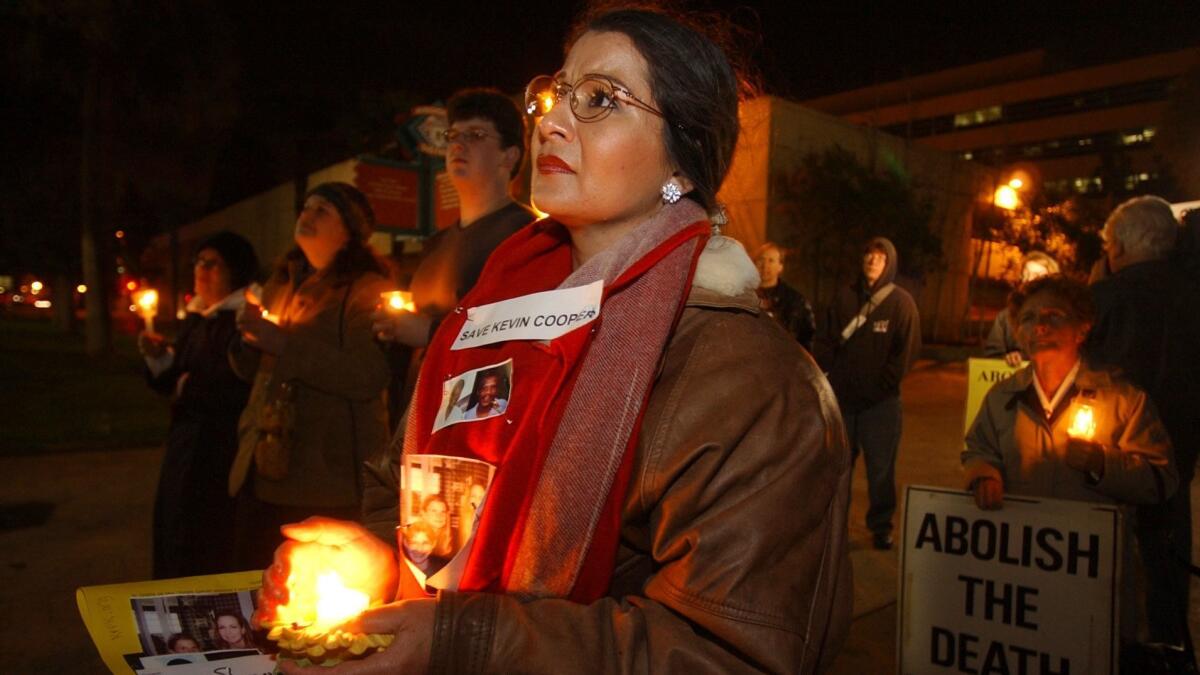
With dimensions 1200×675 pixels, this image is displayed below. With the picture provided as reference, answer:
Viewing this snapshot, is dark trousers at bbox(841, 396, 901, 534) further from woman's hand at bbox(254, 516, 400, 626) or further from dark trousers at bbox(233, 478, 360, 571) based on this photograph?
woman's hand at bbox(254, 516, 400, 626)

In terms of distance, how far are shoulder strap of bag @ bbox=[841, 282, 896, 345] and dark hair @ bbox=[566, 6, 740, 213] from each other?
4.58 metres

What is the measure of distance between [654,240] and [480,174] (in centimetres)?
185

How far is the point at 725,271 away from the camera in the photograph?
55.4 inches

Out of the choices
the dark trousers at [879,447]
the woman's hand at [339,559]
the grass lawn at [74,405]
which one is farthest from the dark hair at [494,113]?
the grass lawn at [74,405]

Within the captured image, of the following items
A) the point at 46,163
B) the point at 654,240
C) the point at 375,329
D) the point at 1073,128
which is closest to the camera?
the point at 654,240

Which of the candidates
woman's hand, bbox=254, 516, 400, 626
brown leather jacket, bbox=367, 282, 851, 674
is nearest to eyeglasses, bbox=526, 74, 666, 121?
brown leather jacket, bbox=367, 282, 851, 674

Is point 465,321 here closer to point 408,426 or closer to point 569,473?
point 408,426

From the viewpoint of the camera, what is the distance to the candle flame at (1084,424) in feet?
10.2

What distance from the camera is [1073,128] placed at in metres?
59.5

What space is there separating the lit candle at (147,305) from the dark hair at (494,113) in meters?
1.79

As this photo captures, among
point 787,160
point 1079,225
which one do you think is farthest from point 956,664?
point 1079,225

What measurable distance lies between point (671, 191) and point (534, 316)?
1.22 ft

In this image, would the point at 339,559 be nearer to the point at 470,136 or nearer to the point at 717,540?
the point at 717,540

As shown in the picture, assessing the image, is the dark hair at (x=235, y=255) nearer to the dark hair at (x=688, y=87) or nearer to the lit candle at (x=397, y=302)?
the lit candle at (x=397, y=302)
